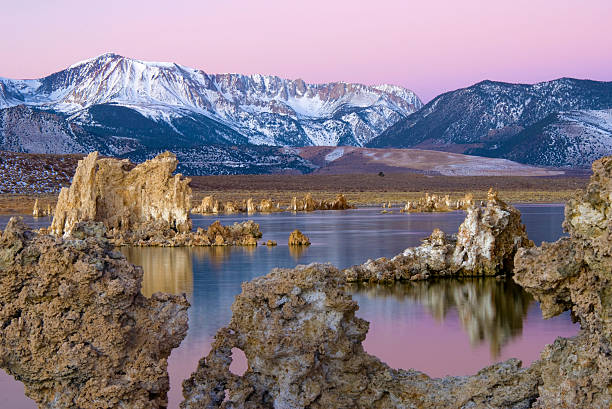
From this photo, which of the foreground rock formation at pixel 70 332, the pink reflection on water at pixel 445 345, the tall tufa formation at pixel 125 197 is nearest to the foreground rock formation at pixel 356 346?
the foreground rock formation at pixel 70 332

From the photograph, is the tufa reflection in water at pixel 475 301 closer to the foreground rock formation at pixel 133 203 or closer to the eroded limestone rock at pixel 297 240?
the eroded limestone rock at pixel 297 240

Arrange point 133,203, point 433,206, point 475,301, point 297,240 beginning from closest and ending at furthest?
point 475,301 → point 297,240 → point 133,203 → point 433,206

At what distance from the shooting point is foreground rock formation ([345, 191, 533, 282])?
18.0 meters

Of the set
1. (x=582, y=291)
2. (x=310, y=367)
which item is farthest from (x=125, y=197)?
(x=582, y=291)

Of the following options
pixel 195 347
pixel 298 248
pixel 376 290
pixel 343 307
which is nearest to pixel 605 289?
pixel 343 307

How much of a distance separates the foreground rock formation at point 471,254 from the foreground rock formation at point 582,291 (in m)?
11.3

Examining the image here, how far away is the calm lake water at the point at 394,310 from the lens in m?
10.9

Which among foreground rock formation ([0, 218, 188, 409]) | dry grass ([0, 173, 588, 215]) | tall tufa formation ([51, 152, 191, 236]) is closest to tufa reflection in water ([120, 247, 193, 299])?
tall tufa formation ([51, 152, 191, 236])

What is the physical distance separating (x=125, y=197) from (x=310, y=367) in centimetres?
2603

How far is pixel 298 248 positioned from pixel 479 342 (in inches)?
619

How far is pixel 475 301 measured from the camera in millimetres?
15719

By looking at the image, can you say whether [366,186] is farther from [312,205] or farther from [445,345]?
[445,345]

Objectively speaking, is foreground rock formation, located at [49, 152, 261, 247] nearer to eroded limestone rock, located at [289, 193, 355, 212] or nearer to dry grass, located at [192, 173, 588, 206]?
eroded limestone rock, located at [289, 193, 355, 212]

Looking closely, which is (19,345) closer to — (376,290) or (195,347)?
(195,347)
